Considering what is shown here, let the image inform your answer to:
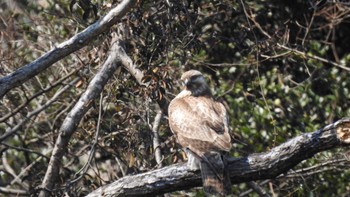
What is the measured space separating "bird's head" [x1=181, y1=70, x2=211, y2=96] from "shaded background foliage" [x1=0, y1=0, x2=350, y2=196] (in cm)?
19

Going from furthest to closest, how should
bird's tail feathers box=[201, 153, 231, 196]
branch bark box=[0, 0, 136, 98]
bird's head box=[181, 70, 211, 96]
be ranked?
bird's head box=[181, 70, 211, 96] → branch bark box=[0, 0, 136, 98] → bird's tail feathers box=[201, 153, 231, 196]

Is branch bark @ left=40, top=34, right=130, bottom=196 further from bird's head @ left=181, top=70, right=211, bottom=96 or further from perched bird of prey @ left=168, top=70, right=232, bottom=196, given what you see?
bird's head @ left=181, top=70, right=211, bottom=96

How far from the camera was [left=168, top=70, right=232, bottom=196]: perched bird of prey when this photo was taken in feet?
20.2

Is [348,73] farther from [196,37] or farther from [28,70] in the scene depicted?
[28,70]

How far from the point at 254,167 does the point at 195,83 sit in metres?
1.92

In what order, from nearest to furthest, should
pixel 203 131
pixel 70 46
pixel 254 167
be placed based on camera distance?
pixel 254 167
pixel 70 46
pixel 203 131

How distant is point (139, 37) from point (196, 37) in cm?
53

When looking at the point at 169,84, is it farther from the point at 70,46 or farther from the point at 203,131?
the point at 70,46

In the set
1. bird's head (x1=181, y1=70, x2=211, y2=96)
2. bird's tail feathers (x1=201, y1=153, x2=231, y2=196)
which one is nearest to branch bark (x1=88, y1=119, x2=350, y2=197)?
bird's tail feathers (x1=201, y1=153, x2=231, y2=196)

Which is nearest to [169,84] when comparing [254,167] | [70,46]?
[70,46]

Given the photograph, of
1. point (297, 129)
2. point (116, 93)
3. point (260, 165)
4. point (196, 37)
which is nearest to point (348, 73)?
point (297, 129)

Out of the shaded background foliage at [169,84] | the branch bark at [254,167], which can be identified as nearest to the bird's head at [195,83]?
the shaded background foliage at [169,84]

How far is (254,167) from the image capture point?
19.4 ft

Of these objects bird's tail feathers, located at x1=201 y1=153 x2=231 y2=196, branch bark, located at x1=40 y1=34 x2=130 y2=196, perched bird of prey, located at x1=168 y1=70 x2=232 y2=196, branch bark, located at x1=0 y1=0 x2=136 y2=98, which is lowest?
bird's tail feathers, located at x1=201 y1=153 x2=231 y2=196
